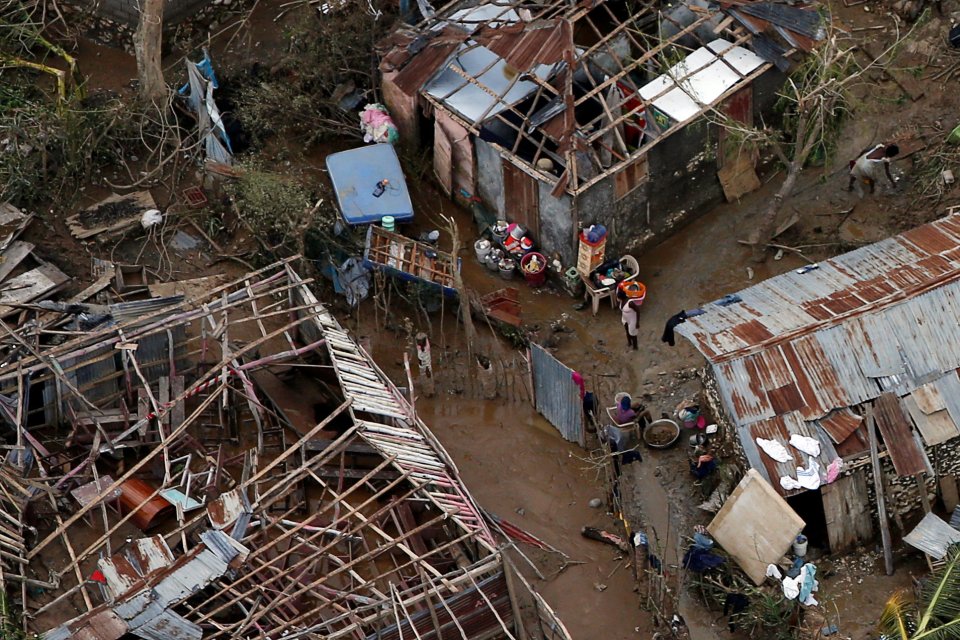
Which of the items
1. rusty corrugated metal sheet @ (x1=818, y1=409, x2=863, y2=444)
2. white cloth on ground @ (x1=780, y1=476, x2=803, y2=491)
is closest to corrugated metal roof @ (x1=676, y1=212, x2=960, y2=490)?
rusty corrugated metal sheet @ (x1=818, y1=409, x2=863, y2=444)

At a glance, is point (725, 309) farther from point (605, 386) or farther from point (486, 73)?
point (486, 73)

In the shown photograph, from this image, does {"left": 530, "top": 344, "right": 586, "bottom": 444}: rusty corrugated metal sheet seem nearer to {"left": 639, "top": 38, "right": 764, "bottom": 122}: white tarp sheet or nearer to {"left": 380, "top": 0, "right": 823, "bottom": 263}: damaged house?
{"left": 380, "top": 0, "right": 823, "bottom": 263}: damaged house

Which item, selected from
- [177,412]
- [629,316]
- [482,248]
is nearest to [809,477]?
[629,316]

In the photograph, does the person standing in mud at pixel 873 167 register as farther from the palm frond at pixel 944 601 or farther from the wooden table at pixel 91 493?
the wooden table at pixel 91 493

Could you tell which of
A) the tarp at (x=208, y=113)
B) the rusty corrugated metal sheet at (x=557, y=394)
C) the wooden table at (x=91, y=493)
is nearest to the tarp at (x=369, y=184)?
the tarp at (x=208, y=113)

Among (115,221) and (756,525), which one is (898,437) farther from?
(115,221)

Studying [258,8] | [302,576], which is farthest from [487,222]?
[302,576]
